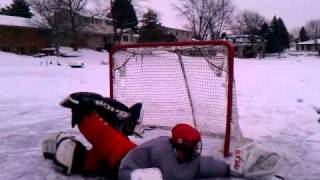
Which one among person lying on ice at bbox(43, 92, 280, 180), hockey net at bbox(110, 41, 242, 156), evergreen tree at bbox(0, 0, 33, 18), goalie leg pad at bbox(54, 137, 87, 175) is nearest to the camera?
person lying on ice at bbox(43, 92, 280, 180)

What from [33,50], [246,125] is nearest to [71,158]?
[246,125]

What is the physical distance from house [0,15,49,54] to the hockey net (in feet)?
144

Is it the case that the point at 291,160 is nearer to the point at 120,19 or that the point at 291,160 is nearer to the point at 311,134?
the point at 311,134

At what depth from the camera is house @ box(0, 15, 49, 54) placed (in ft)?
161

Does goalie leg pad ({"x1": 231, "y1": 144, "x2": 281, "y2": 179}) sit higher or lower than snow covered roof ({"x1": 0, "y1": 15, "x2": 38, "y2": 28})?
lower

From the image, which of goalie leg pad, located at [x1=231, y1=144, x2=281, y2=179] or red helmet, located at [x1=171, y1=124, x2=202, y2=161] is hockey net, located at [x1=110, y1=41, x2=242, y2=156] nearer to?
goalie leg pad, located at [x1=231, y1=144, x2=281, y2=179]

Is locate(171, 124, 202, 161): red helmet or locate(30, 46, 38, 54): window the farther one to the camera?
locate(30, 46, 38, 54): window

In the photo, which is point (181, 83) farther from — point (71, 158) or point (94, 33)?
point (94, 33)

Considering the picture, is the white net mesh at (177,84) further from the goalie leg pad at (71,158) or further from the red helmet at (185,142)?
the goalie leg pad at (71,158)

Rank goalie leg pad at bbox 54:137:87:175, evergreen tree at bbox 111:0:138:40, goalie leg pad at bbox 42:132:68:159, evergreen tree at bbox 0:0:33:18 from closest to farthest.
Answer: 1. goalie leg pad at bbox 54:137:87:175
2. goalie leg pad at bbox 42:132:68:159
3. evergreen tree at bbox 111:0:138:40
4. evergreen tree at bbox 0:0:33:18

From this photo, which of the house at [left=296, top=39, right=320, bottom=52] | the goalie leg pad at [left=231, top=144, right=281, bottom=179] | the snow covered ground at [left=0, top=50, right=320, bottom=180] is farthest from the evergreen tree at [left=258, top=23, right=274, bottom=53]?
the goalie leg pad at [left=231, top=144, right=281, bottom=179]

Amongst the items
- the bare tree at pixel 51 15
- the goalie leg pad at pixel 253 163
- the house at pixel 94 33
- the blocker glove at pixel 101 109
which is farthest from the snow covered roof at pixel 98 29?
the goalie leg pad at pixel 253 163

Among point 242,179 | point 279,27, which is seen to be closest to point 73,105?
point 242,179

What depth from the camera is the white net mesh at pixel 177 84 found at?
5.58 metres
